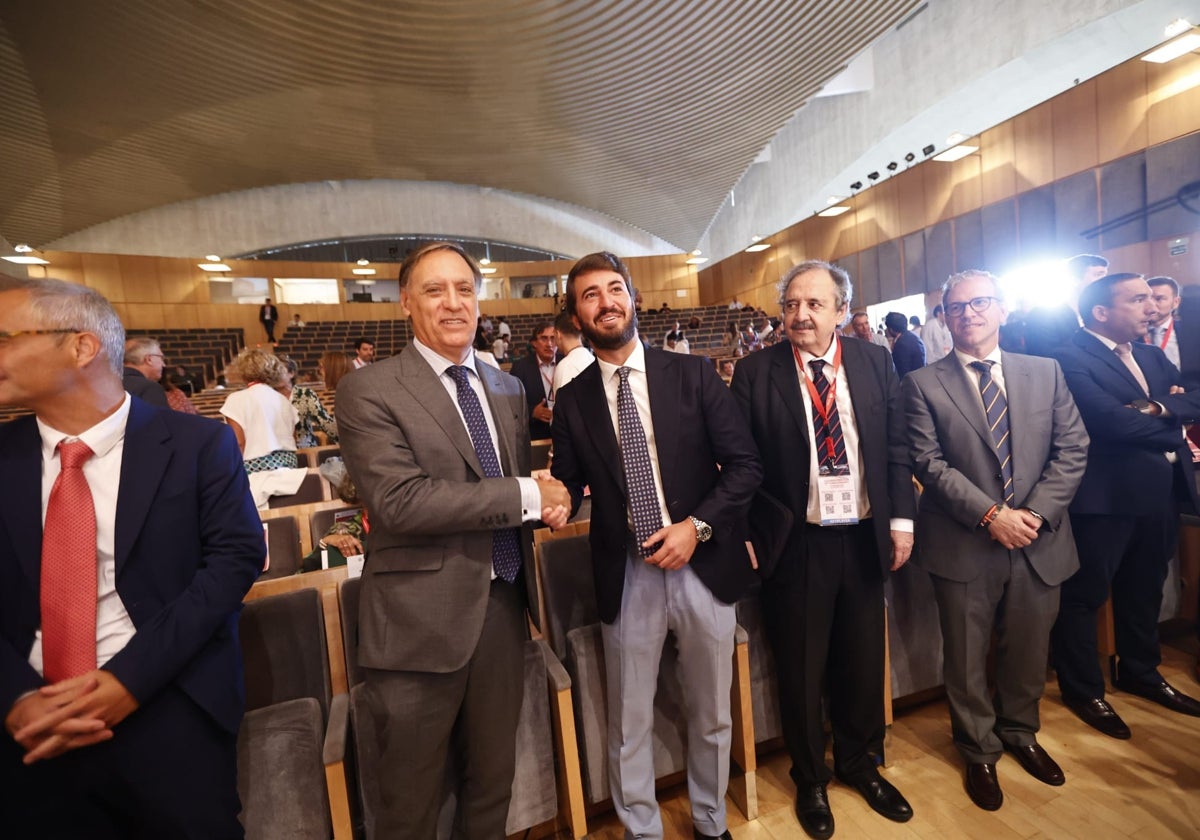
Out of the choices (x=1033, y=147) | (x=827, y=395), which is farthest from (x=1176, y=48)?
(x=827, y=395)

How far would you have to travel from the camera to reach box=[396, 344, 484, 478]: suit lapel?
4.01 feet

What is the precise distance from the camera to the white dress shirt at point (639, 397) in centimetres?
141

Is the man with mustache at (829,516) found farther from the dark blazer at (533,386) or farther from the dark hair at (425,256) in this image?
the dark blazer at (533,386)

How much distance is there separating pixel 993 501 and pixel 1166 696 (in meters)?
1.18

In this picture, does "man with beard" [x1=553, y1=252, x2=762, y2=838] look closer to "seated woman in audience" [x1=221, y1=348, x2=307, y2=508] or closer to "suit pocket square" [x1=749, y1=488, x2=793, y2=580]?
"suit pocket square" [x1=749, y1=488, x2=793, y2=580]

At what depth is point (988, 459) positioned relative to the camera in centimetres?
167

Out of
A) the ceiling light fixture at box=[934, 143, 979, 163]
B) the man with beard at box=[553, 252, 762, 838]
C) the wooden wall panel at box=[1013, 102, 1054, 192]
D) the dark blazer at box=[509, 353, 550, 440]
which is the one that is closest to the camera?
the man with beard at box=[553, 252, 762, 838]

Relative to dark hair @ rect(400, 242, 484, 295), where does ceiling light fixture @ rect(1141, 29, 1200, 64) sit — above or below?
above

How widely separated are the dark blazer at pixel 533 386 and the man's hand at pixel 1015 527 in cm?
235

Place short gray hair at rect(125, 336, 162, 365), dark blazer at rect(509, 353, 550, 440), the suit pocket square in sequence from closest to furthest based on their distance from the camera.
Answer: the suit pocket square → short gray hair at rect(125, 336, 162, 365) → dark blazer at rect(509, 353, 550, 440)

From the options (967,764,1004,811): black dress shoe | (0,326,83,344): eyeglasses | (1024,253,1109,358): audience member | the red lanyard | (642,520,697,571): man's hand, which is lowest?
(967,764,1004,811): black dress shoe

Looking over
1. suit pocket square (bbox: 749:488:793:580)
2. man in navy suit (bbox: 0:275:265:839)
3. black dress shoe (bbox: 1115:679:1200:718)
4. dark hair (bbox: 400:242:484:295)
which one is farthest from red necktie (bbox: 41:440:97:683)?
black dress shoe (bbox: 1115:679:1200:718)

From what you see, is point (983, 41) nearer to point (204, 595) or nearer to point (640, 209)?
point (640, 209)

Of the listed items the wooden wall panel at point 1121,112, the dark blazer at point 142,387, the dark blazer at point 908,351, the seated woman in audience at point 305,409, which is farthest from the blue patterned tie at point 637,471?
the wooden wall panel at point 1121,112
